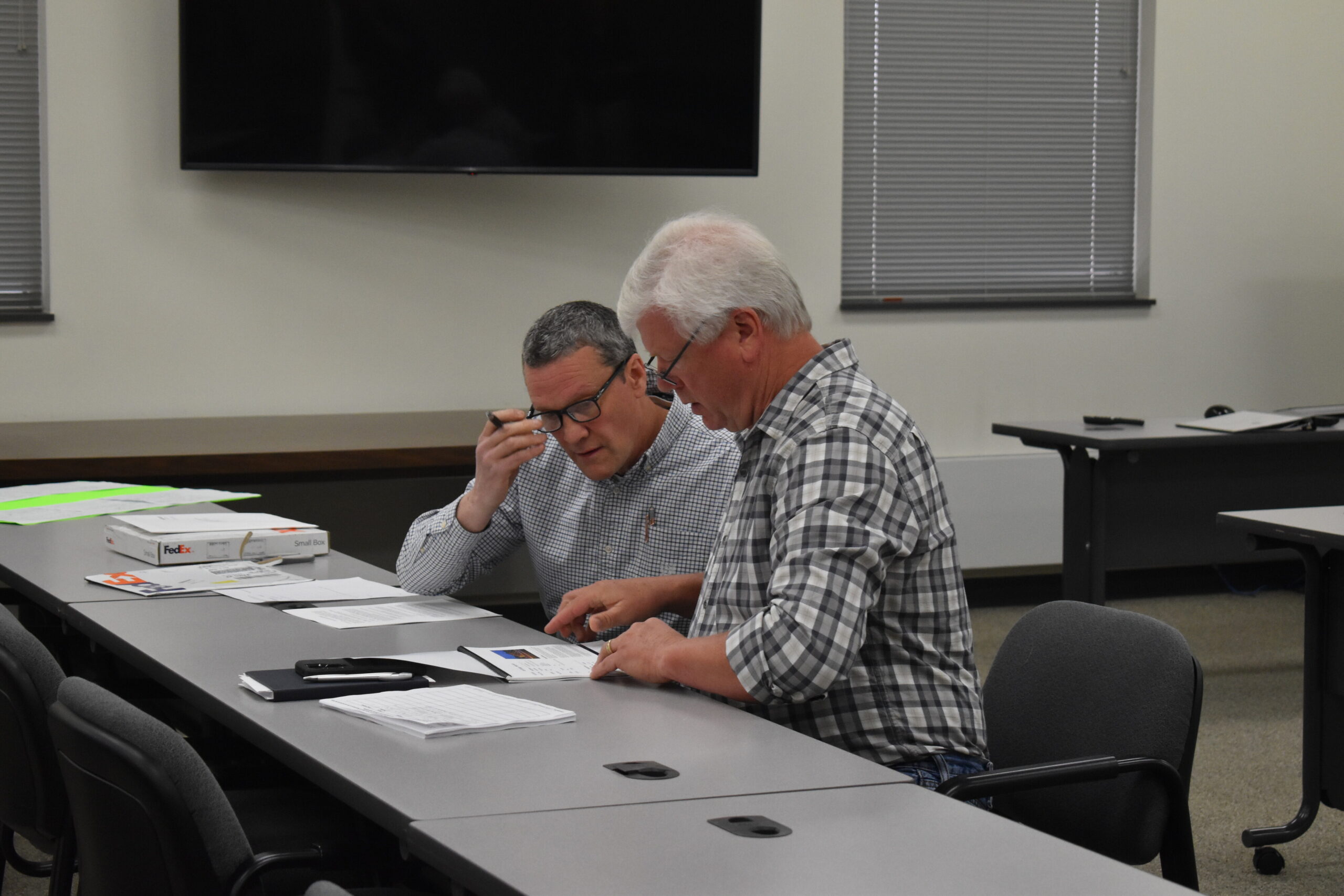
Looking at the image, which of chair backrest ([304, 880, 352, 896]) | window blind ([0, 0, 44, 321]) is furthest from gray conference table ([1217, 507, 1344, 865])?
window blind ([0, 0, 44, 321])

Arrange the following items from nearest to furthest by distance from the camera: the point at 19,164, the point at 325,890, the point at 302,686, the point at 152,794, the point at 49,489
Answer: the point at 325,890 → the point at 152,794 → the point at 302,686 → the point at 49,489 → the point at 19,164

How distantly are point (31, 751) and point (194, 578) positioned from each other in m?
0.68

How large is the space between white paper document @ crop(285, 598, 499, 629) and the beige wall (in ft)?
8.39

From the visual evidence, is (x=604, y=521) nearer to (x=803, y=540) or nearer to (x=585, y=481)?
(x=585, y=481)

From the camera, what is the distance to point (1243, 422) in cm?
436

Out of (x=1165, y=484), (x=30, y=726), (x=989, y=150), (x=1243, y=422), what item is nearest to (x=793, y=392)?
(x=30, y=726)

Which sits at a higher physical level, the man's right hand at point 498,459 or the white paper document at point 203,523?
the man's right hand at point 498,459

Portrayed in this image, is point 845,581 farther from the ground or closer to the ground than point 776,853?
farther from the ground

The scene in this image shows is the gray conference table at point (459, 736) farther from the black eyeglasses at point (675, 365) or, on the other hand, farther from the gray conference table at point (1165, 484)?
the gray conference table at point (1165, 484)

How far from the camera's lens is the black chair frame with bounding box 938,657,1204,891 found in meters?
1.72

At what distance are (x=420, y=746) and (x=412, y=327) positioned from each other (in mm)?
3462

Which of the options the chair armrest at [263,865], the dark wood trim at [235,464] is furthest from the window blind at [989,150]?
the chair armrest at [263,865]

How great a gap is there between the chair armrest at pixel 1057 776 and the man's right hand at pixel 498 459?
927mm

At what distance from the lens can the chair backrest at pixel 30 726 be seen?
188 cm
